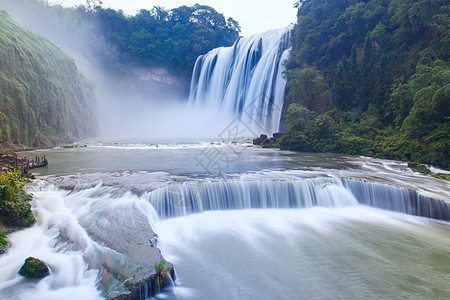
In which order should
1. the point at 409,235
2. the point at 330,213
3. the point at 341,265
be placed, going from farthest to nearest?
the point at 330,213 < the point at 409,235 < the point at 341,265

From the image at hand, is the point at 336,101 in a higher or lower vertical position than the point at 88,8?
lower

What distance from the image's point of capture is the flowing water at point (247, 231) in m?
4.25

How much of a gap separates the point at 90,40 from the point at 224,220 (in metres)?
48.6

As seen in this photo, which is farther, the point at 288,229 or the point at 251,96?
the point at 251,96

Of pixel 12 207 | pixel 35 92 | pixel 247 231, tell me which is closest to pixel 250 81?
pixel 35 92

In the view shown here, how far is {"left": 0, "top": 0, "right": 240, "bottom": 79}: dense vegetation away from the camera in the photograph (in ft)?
148

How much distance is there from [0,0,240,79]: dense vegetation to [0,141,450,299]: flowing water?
4191 cm

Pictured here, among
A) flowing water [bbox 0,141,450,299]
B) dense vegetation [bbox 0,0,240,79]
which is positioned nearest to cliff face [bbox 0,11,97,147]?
flowing water [bbox 0,141,450,299]

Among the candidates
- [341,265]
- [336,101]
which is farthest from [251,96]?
[341,265]

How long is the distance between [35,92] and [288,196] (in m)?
17.5

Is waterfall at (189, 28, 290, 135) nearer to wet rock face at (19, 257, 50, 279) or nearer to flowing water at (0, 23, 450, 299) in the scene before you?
flowing water at (0, 23, 450, 299)

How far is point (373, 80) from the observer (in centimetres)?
2003

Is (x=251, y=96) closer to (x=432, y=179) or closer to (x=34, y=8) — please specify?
(x=432, y=179)

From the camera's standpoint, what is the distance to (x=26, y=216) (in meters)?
5.55
